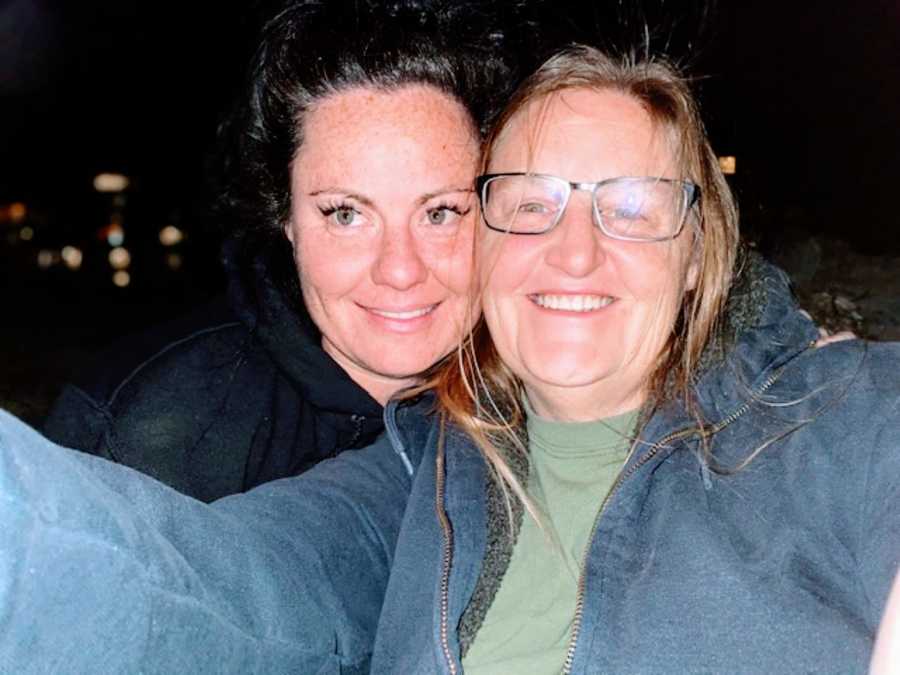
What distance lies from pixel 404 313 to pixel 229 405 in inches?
25.8

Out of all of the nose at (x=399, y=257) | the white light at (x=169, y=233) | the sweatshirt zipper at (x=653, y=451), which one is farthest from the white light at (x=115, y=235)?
the sweatshirt zipper at (x=653, y=451)

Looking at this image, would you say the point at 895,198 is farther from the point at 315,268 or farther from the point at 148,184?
the point at 148,184

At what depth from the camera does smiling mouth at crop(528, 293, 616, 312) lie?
212cm

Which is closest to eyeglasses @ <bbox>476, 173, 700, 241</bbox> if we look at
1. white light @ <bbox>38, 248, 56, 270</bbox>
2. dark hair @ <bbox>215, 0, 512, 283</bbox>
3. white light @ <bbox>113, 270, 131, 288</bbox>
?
Result: dark hair @ <bbox>215, 0, 512, 283</bbox>

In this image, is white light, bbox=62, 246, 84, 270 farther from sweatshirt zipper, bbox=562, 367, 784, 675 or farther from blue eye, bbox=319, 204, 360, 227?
sweatshirt zipper, bbox=562, 367, 784, 675

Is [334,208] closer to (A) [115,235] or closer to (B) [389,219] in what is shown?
(B) [389,219]

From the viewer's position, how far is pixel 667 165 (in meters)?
2.14

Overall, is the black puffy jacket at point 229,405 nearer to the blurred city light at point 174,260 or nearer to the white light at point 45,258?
the white light at point 45,258

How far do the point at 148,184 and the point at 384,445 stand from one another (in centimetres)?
4631

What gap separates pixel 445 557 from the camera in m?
1.98

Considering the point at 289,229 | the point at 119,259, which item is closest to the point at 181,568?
the point at 289,229

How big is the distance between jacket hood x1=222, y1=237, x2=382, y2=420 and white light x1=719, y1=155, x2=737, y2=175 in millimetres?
1343

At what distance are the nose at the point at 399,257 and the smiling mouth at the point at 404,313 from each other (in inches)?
5.4

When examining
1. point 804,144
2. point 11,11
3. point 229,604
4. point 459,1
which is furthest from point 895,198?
point 11,11
